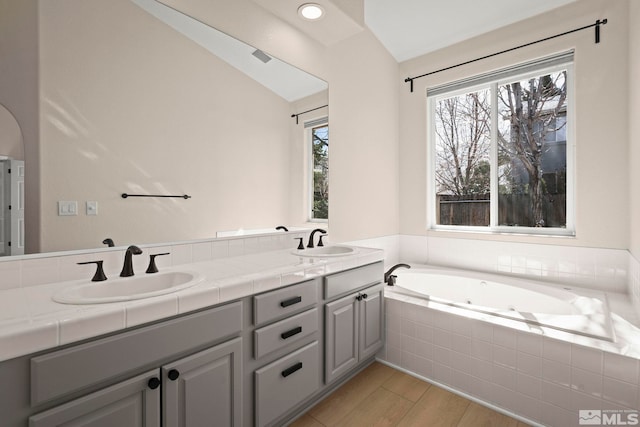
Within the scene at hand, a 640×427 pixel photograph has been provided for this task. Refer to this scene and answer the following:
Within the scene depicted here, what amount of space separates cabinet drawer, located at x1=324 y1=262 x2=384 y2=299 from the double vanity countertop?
122mm

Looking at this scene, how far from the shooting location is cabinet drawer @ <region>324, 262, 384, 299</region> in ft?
5.92

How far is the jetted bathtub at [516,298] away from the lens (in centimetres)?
174

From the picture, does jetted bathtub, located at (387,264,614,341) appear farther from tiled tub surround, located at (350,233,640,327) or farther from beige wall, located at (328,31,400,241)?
beige wall, located at (328,31,400,241)

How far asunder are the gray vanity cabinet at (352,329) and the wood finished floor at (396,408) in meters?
0.18

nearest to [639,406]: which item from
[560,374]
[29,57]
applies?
[560,374]

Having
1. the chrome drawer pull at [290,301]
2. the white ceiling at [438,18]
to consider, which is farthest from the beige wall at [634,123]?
the chrome drawer pull at [290,301]

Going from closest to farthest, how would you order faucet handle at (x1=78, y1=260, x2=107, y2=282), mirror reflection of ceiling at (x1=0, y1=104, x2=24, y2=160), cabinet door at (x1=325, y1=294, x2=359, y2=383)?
mirror reflection of ceiling at (x1=0, y1=104, x2=24, y2=160)
faucet handle at (x1=78, y1=260, x2=107, y2=282)
cabinet door at (x1=325, y1=294, x2=359, y2=383)

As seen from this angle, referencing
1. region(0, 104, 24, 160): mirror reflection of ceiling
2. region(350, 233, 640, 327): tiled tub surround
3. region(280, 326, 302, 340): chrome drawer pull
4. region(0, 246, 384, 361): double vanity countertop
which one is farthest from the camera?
region(350, 233, 640, 327): tiled tub surround

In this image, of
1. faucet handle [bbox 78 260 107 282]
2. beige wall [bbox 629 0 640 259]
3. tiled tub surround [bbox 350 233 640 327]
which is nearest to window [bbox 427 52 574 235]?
tiled tub surround [bbox 350 233 640 327]

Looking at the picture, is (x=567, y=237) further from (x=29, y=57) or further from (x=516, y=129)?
(x=29, y=57)

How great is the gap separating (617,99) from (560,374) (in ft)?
6.68

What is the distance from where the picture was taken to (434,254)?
10.6 feet

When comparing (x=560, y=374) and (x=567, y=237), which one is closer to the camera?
(x=560, y=374)

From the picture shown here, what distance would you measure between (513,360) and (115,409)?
1.89 metres
